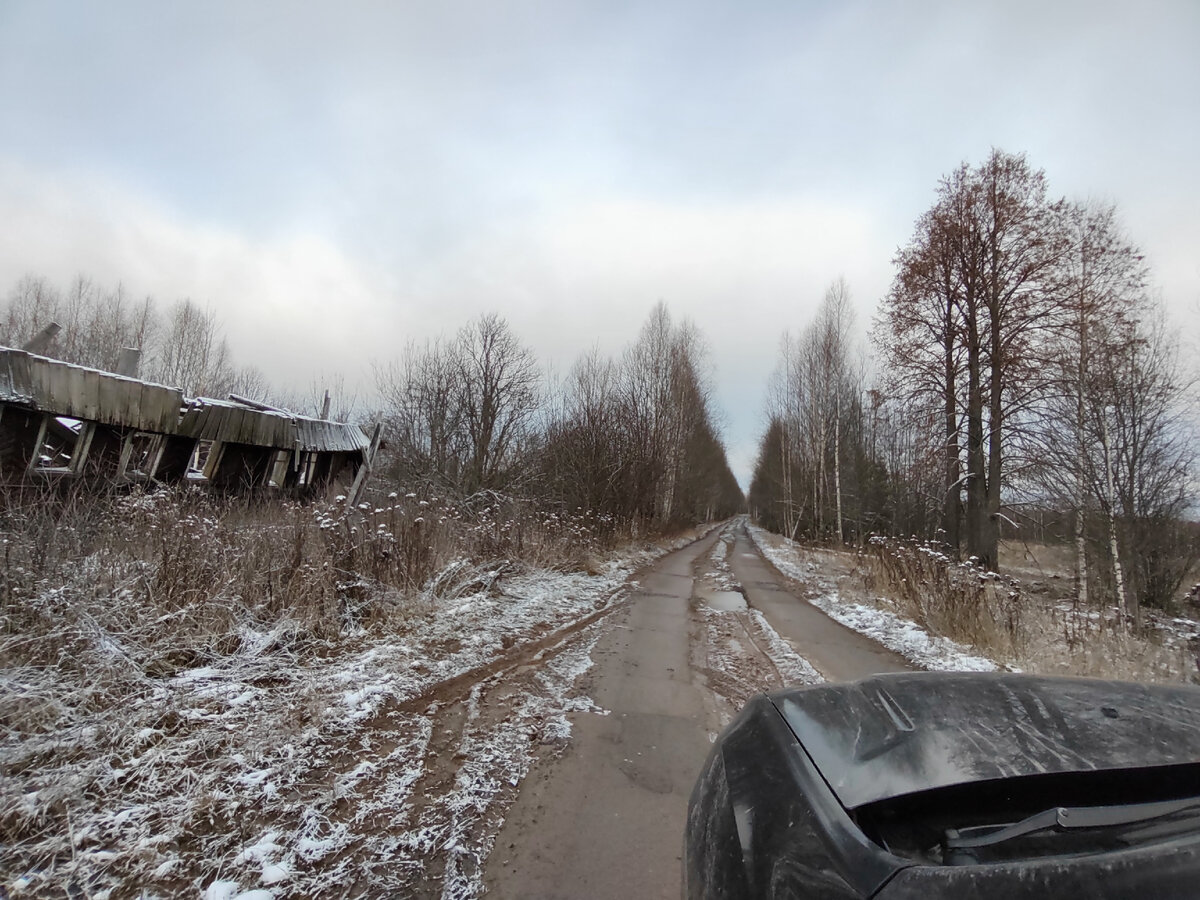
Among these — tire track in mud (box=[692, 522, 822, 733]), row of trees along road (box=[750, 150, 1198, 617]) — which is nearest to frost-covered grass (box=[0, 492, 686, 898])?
tire track in mud (box=[692, 522, 822, 733])

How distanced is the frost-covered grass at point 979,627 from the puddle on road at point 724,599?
1692 mm

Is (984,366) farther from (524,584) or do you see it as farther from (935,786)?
(935,786)

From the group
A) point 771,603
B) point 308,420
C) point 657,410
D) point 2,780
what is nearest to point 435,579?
point 2,780

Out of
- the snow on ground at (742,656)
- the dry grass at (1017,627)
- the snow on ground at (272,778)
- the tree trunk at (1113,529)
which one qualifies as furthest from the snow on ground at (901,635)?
the tree trunk at (1113,529)

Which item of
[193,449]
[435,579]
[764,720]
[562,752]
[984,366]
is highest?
[984,366]

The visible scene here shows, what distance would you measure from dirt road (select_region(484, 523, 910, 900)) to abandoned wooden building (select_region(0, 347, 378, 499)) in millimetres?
7328

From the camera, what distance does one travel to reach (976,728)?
1416mm

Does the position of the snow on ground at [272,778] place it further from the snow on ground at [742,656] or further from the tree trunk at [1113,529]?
the tree trunk at [1113,529]

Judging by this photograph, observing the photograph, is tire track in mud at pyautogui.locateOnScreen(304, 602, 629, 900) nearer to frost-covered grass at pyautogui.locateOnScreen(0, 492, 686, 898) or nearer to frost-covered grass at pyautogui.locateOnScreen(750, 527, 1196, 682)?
frost-covered grass at pyautogui.locateOnScreen(0, 492, 686, 898)

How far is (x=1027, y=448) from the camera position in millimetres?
14219

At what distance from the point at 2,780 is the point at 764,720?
362 centimetres

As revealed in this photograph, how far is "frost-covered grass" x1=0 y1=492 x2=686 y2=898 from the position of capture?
2512 millimetres

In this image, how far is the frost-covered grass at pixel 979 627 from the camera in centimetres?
627

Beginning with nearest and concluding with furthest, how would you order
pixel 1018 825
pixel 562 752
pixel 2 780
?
1. pixel 1018 825
2. pixel 2 780
3. pixel 562 752
